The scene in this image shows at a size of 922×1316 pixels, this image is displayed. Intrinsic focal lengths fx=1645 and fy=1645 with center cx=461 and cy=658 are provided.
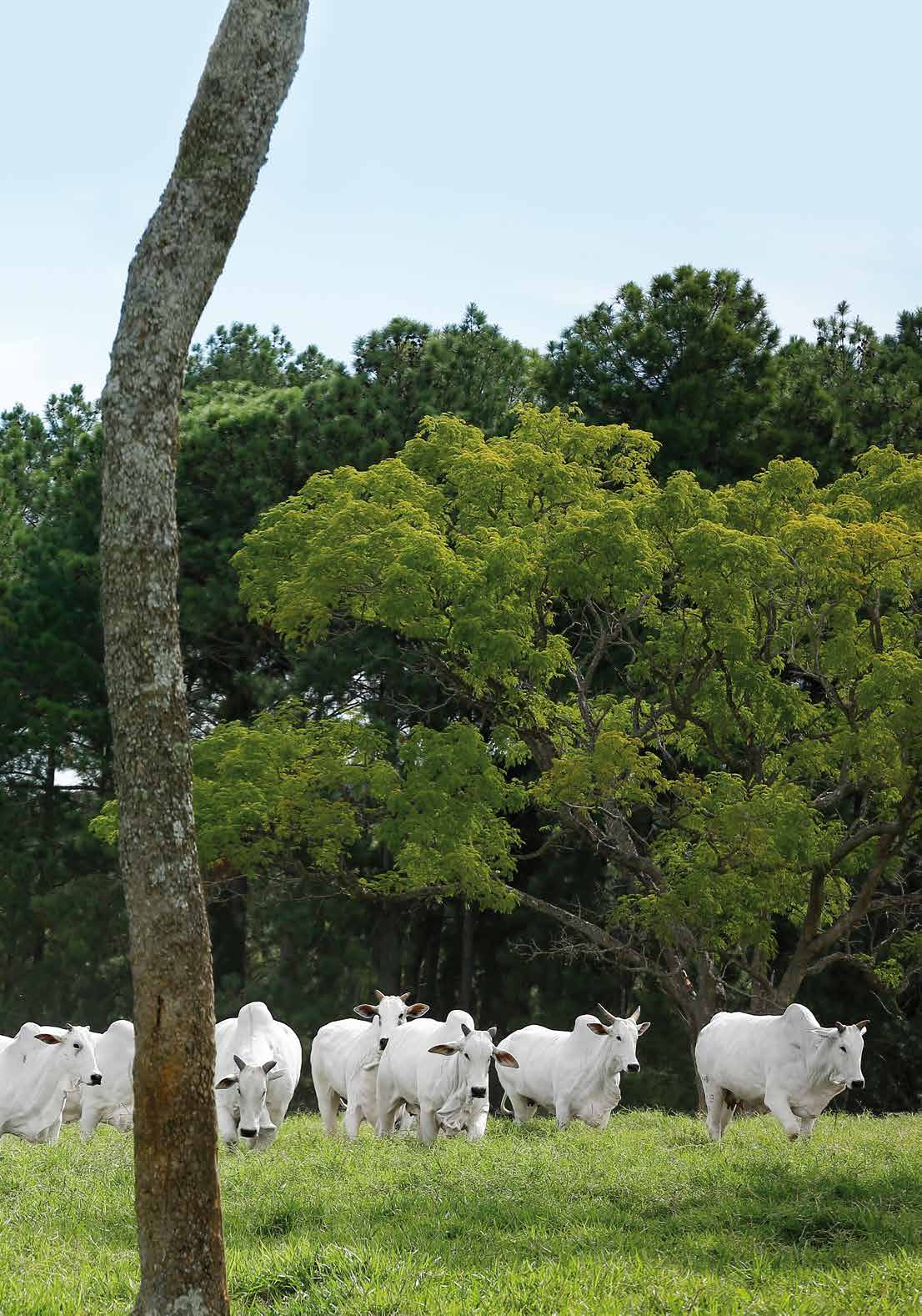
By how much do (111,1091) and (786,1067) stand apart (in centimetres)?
718

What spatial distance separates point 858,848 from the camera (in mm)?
22812

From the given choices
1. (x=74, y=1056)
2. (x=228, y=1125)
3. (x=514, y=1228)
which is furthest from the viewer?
(x=74, y=1056)

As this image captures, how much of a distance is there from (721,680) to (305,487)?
6510 millimetres

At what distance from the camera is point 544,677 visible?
2173 cm

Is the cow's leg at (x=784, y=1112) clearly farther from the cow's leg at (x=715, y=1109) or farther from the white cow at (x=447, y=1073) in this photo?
the white cow at (x=447, y=1073)

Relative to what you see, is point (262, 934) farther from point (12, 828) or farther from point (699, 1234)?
point (699, 1234)

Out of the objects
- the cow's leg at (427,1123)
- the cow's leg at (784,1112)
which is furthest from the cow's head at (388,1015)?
the cow's leg at (784,1112)

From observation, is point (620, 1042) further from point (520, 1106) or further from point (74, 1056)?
point (74, 1056)

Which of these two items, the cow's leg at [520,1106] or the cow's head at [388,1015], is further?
the cow's leg at [520,1106]

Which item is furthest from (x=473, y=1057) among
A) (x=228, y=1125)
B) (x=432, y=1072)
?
(x=228, y=1125)

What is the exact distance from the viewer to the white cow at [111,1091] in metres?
16.8

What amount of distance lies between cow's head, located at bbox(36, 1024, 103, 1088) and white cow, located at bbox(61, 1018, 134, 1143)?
164cm

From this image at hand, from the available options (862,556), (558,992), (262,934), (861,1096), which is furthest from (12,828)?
(862,556)

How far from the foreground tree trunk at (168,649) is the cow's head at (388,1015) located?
8680 millimetres
